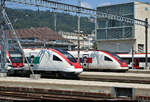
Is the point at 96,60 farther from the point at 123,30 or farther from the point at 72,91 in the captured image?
the point at 123,30

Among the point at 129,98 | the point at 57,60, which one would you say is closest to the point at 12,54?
the point at 57,60

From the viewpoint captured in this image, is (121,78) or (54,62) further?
(54,62)

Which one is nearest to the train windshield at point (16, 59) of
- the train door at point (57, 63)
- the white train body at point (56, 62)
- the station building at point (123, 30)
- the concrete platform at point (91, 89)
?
the white train body at point (56, 62)

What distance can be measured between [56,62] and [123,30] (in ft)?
160

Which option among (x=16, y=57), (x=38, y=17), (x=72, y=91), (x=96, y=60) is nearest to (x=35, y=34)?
(x=38, y=17)

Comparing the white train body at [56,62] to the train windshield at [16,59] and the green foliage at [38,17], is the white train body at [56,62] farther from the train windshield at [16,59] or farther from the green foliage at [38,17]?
the green foliage at [38,17]

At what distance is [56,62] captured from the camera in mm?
20062

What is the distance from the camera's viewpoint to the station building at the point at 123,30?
216 ft

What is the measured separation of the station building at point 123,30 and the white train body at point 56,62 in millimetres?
45905

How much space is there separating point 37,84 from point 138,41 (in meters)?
56.3

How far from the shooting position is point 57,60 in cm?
2009

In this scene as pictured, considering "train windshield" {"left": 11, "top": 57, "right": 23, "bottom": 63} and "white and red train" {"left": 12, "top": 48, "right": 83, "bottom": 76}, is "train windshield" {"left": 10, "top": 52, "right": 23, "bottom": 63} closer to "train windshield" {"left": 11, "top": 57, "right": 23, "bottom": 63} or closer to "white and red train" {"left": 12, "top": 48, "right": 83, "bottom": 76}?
"train windshield" {"left": 11, "top": 57, "right": 23, "bottom": 63}

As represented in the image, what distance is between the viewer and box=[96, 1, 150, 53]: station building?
65.8 meters

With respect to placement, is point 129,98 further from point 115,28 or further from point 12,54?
point 115,28
